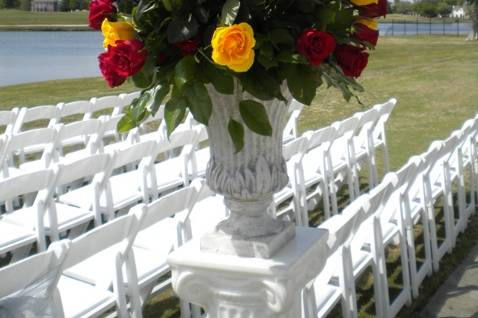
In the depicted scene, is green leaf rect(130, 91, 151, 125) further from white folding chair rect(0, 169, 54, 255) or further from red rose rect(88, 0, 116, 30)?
white folding chair rect(0, 169, 54, 255)

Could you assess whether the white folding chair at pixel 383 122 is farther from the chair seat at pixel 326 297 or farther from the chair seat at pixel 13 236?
the chair seat at pixel 13 236

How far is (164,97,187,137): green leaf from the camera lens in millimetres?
2348

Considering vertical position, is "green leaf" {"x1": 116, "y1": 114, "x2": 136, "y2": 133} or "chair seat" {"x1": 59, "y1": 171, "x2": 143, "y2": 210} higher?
"green leaf" {"x1": 116, "y1": 114, "x2": 136, "y2": 133}

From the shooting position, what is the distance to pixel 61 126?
23.2ft

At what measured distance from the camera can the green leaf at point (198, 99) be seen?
2.31 metres

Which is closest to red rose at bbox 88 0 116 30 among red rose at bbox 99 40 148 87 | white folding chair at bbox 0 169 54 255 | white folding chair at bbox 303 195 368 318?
red rose at bbox 99 40 148 87

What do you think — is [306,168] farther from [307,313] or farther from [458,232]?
[307,313]

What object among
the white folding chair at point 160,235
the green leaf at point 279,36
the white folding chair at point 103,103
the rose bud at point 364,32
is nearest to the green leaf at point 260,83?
the green leaf at point 279,36

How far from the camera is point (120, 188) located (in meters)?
6.35

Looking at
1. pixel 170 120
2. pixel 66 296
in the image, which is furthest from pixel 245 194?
pixel 66 296

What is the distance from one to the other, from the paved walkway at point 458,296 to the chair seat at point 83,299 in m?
2.09

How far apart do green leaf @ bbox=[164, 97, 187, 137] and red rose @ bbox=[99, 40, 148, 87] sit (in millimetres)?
159

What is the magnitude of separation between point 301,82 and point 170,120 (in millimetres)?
456

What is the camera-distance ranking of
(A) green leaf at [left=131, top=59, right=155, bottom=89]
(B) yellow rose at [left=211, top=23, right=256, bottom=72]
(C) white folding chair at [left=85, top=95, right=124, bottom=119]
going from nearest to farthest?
(B) yellow rose at [left=211, top=23, right=256, bottom=72]
(A) green leaf at [left=131, top=59, right=155, bottom=89]
(C) white folding chair at [left=85, top=95, right=124, bottom=119]
